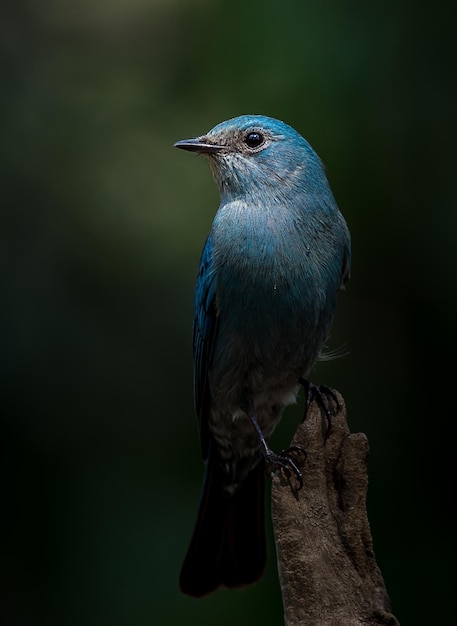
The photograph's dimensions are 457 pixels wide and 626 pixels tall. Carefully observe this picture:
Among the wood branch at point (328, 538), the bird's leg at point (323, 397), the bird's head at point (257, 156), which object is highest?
the bird's head at point (257, 156)

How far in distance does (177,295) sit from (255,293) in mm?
1222

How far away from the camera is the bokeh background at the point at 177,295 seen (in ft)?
16.6

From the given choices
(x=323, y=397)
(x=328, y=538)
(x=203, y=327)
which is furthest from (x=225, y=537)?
(x=328, y=538)

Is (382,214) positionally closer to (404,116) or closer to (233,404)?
(404,116)

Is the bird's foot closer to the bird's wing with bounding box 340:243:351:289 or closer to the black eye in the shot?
the bird's wing with bounding box 340:243:351:289

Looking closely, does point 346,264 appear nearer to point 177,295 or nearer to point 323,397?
point 323,397

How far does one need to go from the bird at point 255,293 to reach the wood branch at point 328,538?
0.24 m

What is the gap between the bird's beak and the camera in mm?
4586

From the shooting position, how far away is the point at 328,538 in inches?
143

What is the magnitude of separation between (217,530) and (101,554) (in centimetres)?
53

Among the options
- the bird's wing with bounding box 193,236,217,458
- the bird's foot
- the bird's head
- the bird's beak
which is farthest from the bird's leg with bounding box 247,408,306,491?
the bird's beak

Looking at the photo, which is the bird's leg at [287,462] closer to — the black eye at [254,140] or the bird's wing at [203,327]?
the bird's wing at [203,327]

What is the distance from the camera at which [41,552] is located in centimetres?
524

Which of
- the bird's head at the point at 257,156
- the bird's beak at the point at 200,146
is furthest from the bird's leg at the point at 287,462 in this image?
the bird's beak at the point at 200,146
